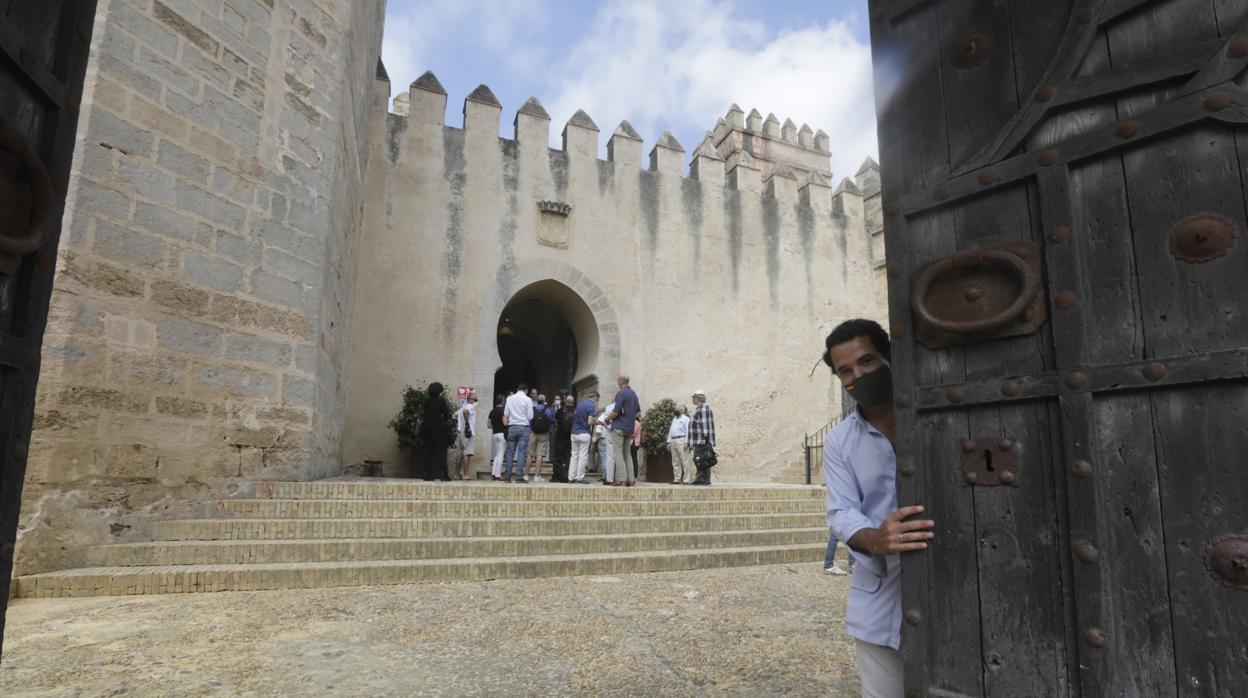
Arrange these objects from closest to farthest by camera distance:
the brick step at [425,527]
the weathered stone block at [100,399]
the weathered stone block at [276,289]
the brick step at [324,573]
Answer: the brick step at [324,573] < the weathered stone block at [100,399] < the brick step at [425,527] < the weathered stone block at [276,289]

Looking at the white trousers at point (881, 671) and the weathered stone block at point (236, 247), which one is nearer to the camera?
the white trousers at point (881, 671)

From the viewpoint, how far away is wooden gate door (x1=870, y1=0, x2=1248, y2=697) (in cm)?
123

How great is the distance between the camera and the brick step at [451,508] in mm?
5914

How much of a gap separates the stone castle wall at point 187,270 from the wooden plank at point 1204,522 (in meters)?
6.17

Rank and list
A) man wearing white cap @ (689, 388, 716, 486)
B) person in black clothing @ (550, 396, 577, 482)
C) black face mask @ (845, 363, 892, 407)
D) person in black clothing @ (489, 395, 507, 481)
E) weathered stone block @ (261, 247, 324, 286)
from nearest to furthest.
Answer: black face mask @ (845, 363, 892, 407) → weathered stone block @ (261, 247, 324, 286) → man wearing white cap @ (689, 388, 716, 486) → person in black clothing @ (489, 395, 507, 481) → person in black clothing @ (550, 396, 577, 482)

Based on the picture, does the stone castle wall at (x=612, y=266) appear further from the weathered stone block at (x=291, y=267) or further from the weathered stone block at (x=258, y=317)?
the weathered stone block at (x=258, y=317)

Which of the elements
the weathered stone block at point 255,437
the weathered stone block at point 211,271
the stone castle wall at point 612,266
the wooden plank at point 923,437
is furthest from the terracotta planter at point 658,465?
the wooden plank at point 923,437

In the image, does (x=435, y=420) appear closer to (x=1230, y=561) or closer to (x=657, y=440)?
(x=657, y=440)

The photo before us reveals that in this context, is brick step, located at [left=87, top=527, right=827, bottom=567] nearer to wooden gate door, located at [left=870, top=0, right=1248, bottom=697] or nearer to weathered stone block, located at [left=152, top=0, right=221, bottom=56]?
weathered stone block, located at [left=152, top=0, right=221, bottom=56]

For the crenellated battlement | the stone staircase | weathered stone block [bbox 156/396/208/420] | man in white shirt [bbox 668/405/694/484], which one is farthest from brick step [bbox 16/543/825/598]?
the crenellated battlement

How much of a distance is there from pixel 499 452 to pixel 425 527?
14.9ft

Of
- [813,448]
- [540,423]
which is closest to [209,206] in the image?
[540,423]

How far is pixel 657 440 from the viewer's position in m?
12.2

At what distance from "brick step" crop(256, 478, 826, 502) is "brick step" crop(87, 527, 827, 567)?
1.02 metres
